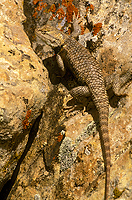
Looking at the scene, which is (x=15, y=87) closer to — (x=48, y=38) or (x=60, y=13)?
(x=48, y=38)

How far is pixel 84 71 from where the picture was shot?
387cm

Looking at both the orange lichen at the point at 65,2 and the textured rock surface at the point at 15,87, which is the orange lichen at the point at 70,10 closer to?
the orange lichen at the point at 65,2

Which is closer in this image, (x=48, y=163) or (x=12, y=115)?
(x=12, y=115)

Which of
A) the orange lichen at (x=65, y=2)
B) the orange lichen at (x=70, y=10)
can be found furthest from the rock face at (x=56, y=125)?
the orange lichen at (x=65, y=2)

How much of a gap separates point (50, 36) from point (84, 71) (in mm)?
1203

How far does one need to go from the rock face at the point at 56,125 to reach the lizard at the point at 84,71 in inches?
7.3

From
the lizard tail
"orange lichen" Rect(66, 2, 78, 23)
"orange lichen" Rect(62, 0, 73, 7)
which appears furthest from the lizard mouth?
the lizard tail

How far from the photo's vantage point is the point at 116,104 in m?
3.75

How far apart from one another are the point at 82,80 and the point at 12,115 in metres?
1.63

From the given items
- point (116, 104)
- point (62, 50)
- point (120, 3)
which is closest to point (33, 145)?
point (116, 104)

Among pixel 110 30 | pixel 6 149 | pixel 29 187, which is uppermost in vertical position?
pixel 110 30

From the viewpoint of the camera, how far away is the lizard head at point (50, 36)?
424 cm

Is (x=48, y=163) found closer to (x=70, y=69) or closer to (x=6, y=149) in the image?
(x=6, y=149)

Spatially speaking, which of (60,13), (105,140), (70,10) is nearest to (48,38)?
(60,13)
